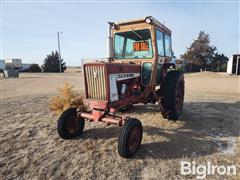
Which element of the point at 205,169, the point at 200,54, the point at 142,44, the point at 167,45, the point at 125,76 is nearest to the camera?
the point at 205,169

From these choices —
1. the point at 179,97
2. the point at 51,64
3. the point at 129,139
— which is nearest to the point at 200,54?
the point at 51,64

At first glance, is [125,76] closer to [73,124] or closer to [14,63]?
Answer: [73,124]

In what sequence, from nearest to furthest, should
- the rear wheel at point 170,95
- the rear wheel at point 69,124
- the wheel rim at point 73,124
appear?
the rear wheel at point 69,124 < the wheel rim at point 73,124 < the rear wheel at point 170,95

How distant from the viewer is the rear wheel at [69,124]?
4367 millimetres

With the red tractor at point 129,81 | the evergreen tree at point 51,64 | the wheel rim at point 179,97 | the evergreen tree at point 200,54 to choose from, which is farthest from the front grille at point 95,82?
the evergreen tree at point 51,64

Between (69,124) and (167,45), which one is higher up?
(167,45)

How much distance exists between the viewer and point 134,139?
3.81 meters

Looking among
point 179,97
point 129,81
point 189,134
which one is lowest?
point 189,134

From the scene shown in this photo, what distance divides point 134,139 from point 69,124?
1.60 m

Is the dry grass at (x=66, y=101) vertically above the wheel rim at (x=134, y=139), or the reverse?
the dry grass at (x=66, y=101)

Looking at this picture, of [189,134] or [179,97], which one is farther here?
[179,97]

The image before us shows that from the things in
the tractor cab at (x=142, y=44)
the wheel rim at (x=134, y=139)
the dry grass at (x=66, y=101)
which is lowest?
the wheel rim at (x=134, y=139)

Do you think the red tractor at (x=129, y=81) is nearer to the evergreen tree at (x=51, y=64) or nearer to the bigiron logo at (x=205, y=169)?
the bigiron logo at (x=205, y=169)

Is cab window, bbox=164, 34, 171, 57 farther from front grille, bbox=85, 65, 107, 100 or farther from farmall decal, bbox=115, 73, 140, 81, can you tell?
front grille, bbox=85, 65, 107, 100
